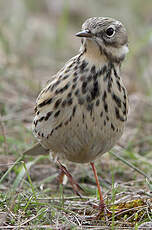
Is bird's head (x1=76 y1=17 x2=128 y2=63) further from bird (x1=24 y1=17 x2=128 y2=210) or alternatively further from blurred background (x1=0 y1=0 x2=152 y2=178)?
blurred background (x1=0 y1=0 x2=152 y2=178)

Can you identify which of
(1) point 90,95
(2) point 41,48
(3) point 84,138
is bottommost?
(3) point 84,138

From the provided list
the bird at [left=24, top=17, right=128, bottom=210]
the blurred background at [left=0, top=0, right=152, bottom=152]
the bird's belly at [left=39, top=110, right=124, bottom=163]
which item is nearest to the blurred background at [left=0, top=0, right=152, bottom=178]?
the blurred background at [left=0, top=0, right=152, bottom=152]

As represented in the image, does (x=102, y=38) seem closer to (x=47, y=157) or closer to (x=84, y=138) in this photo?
(x=84, y=138)

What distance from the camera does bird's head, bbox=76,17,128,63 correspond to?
4480 millimetres

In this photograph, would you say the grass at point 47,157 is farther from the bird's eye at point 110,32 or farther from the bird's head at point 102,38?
the bird's eye at point 110,32

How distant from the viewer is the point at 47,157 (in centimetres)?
638

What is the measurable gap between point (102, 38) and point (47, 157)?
2.27 meters

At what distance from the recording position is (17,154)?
6344mm

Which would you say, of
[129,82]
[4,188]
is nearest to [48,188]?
[4,188]

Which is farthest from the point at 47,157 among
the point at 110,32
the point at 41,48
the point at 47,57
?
the point at 41,48

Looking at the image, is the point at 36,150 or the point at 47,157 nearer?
the point at 36,150

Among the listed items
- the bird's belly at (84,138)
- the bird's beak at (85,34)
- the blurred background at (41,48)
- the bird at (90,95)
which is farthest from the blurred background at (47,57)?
the bird's beak at (85,34)

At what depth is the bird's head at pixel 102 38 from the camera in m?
4.48

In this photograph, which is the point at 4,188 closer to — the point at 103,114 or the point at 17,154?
the point at 17,154
